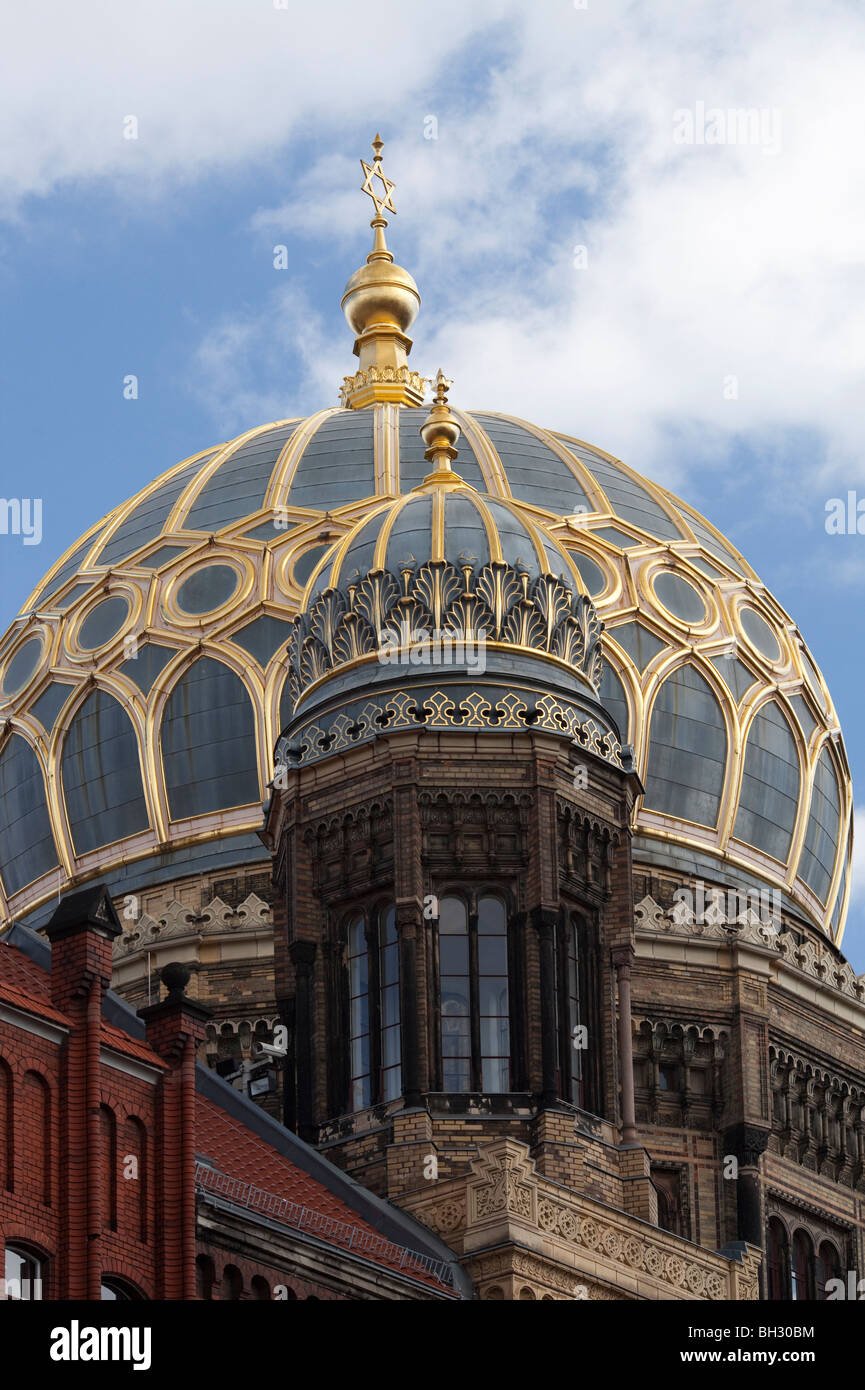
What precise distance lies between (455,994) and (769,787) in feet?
47.6

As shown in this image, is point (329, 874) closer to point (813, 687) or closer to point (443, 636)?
point (443, 636)

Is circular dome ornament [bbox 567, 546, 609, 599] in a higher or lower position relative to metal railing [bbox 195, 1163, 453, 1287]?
higher

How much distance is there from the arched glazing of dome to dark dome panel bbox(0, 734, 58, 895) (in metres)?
0.04

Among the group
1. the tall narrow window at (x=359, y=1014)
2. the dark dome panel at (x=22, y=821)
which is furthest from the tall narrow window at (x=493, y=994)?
the dark dome panel at (x=22, y=821)

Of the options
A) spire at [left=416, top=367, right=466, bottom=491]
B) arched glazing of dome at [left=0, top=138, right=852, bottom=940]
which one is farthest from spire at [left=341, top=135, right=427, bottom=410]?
spire at [left=416, top=367, right=466, bottom=491]

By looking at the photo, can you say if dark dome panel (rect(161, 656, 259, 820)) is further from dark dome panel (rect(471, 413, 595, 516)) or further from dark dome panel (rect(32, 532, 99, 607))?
dark dome panel (rect(471, 413, 595, 516))

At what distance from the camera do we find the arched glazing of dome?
204 feet

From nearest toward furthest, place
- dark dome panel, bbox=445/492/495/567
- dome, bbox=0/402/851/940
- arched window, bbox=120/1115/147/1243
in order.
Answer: arched window, bbox=120/1115/147/1243 → dark dome panel, bbox=445/492/495/567 → dome, bbox=0/402/851/940

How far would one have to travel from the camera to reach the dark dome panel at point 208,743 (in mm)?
61688

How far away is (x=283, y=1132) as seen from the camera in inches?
1946

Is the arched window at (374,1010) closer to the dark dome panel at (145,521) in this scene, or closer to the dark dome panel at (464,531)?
the dark dome panel at (464,531)

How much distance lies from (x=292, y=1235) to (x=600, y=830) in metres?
12.0
